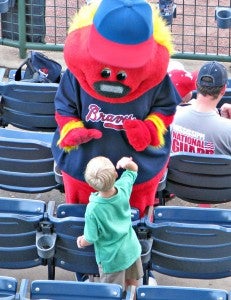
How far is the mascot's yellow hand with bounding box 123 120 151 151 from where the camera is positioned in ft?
17.9

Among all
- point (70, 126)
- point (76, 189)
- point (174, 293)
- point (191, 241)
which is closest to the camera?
point (174, 293)

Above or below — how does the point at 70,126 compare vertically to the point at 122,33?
below

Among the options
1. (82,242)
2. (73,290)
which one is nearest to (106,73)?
(82,242)

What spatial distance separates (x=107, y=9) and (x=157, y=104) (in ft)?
2.36

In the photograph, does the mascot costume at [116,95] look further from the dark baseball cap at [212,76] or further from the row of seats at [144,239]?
the dark baseball cap at [212,76]

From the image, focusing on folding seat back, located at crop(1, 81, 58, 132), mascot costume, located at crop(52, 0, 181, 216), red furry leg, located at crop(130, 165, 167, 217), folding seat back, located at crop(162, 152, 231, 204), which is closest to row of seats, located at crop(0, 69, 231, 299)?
red furry leg, located at crop(130, 165, 167, 217)

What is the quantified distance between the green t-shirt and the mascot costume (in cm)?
26

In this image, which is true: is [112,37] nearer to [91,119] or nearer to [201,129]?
[91,119]

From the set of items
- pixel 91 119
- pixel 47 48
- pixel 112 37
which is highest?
pixel 112 37

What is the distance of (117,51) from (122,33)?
4.2 inches

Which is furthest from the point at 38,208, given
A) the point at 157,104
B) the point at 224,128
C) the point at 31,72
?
the point at 31,72

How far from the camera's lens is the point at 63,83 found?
5660 mm

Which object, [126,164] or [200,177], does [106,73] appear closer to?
[126,164]

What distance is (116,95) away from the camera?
5441 mm
